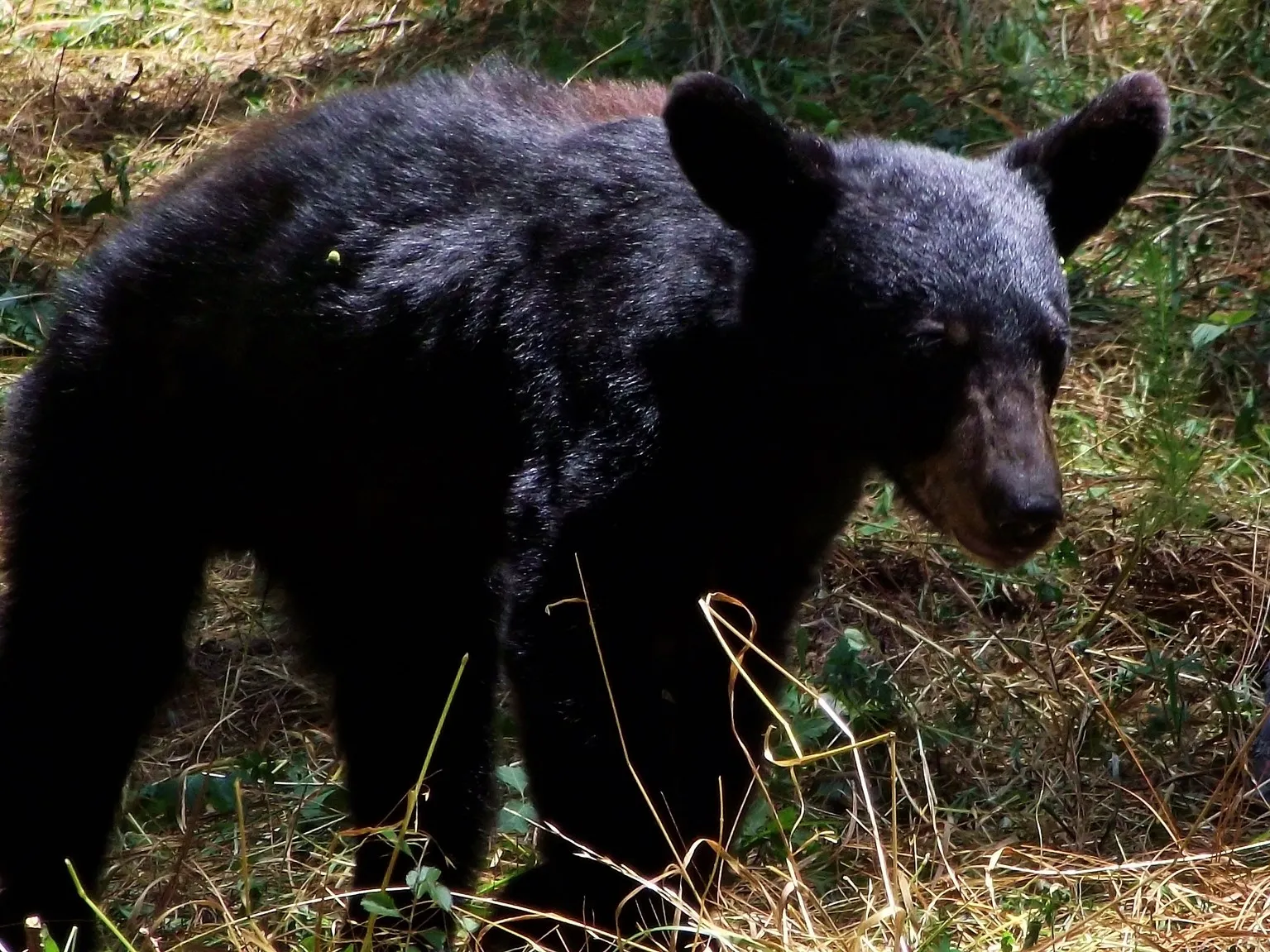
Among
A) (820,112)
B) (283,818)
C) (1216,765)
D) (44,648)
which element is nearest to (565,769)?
(44,648)

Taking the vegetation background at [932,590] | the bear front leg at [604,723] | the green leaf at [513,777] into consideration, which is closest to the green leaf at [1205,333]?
the vegetation background at [932,590]

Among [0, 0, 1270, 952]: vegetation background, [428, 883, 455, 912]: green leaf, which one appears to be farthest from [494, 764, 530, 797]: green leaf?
[428, 883, 455, 912]: green leaf

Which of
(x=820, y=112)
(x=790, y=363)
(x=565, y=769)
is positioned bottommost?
(x=820, y=112)

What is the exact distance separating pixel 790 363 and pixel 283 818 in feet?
6.84

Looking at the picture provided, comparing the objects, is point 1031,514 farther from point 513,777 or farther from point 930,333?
point 513,777

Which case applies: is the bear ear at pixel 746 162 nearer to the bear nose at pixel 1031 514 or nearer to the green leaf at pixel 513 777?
the bear nose at pixel 1031 514

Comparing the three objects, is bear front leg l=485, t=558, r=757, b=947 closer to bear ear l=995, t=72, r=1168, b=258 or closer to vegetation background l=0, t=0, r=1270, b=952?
vegetation background l=0, t=0, r=1270, b=952

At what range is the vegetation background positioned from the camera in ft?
12.2

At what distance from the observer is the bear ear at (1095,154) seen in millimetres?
3500

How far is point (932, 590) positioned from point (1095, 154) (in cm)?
206

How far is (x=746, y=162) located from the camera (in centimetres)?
326

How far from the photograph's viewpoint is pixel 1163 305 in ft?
15.1

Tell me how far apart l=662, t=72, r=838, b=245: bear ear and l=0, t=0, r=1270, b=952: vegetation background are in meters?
0.99

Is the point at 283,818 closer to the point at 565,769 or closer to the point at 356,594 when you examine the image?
the point at 356,594
